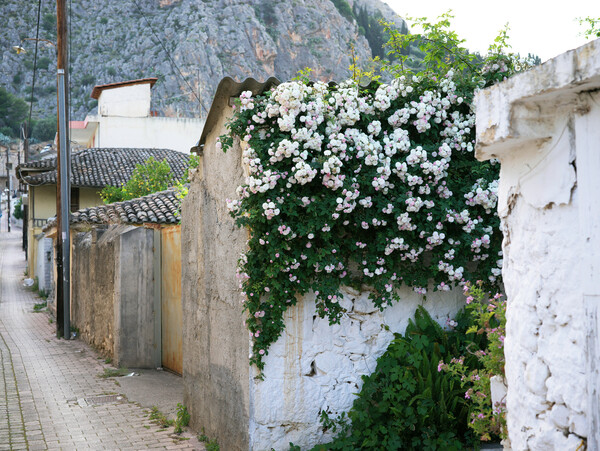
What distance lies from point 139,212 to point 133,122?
77.0 ft

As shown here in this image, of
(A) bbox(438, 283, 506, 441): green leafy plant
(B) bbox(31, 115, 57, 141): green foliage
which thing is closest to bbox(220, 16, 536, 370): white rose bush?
(A) bbox(438, 283, 506, 441): green leafy plant

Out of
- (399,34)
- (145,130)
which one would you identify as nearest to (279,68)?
(145,130)

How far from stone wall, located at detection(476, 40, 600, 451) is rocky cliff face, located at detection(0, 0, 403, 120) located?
6321 cm

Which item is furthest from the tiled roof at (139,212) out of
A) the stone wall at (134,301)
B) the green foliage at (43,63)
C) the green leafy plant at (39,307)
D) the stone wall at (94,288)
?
the green foliage at (43,63)

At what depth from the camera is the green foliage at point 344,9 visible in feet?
318

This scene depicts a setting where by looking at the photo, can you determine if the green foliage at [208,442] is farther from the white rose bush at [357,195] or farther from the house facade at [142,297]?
the house facade at [142,297]

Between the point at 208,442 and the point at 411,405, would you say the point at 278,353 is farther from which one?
the point at 208,442

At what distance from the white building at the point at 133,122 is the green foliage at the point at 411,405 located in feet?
114

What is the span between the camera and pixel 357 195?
4.98 metres

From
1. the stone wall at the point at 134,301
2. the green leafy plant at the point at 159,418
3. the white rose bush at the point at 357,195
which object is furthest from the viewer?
the stone wall at the point at 134,301

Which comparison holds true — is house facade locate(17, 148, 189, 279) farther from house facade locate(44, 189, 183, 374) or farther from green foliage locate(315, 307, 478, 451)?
green foliage locate(315, 307, 478, 451)

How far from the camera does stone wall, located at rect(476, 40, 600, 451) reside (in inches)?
97.1

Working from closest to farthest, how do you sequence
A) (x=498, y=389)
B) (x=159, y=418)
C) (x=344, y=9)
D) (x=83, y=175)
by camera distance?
(x=498, y=389), (x=159, y=418), (x=83, y=175), (x=344, y=9)

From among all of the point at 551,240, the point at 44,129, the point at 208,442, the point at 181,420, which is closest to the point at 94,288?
the point at 181,420
